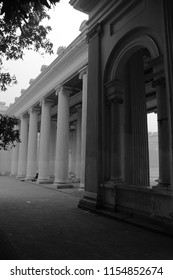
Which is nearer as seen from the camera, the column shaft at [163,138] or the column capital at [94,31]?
the column shaft at [163,138]

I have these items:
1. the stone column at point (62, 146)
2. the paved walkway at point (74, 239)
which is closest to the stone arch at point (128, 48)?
the paved walkway at point (74, 239)

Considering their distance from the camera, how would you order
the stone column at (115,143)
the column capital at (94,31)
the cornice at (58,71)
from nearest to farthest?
the stone column at (115,143), the column capital at (94,31), the cornice at (58,71)

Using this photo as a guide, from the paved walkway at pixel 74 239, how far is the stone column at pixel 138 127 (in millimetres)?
2225

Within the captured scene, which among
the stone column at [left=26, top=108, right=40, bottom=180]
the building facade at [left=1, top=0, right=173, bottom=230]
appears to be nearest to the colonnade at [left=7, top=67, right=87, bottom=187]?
the stone column at [left=26, top=108, right=40, bottom=180]

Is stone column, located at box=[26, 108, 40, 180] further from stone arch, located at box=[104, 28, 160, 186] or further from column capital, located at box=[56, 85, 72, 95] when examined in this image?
stone arch, located at box=[104, 28, 160, 186]

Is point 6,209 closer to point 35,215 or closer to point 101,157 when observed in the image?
point 35,215

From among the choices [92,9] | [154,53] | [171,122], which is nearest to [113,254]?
[171,122]

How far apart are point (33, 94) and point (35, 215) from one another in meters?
17.9

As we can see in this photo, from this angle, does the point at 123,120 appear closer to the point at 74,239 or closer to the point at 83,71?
the point at 74,239

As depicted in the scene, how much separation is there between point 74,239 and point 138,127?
16.4 feet

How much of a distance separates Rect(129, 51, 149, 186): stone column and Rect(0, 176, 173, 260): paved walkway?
2225 mm

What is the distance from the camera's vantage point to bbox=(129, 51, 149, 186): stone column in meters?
8.48

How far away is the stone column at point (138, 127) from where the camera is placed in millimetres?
8477

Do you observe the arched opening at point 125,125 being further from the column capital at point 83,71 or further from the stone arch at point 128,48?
the column capital at point 83,71
